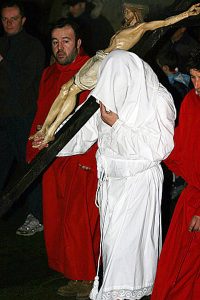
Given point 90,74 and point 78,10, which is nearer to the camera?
point 90,74

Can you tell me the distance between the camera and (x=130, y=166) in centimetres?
460

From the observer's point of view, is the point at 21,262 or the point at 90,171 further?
the point at 21,262

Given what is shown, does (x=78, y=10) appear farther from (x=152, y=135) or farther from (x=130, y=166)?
(x=152, y=135)

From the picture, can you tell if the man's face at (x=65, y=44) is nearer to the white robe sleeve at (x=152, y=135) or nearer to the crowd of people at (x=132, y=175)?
the crowd of people at (x=132, y=175)

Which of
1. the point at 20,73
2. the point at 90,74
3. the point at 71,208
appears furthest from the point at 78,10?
the point at 90,74

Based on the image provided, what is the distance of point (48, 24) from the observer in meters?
10.6

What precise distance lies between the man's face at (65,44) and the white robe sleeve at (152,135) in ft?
5.29

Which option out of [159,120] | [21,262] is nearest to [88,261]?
[21,262]

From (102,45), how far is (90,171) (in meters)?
4.74

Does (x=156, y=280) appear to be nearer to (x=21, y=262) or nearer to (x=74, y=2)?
(x=21, y=262)

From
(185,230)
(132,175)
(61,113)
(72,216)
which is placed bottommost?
(72,216)

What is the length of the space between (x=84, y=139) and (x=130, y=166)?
0.61 meters

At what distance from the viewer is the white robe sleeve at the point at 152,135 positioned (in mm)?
4445

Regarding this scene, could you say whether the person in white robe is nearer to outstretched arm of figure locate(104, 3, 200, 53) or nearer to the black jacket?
outstretched arm of figure locate(104, 3, 200, 53)
